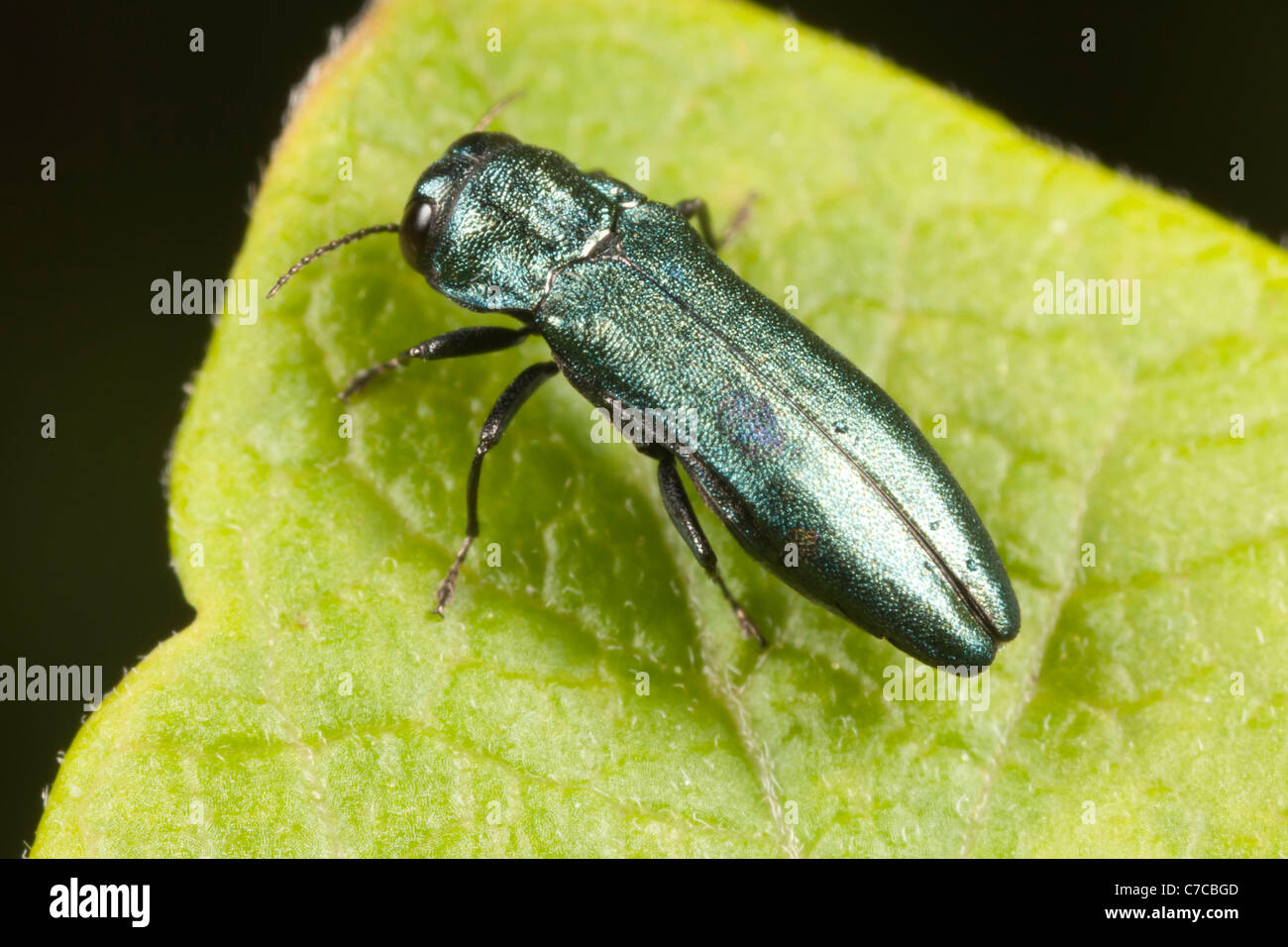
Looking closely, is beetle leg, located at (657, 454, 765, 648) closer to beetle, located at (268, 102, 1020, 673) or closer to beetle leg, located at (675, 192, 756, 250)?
beetle, located at (268, 102, 1020, 673)

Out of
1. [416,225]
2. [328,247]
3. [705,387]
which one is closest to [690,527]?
[705,387]

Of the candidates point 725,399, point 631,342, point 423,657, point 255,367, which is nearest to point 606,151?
point 631,342

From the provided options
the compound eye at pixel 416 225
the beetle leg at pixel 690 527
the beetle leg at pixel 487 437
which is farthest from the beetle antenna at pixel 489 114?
the beetle leg at pixel 690 527

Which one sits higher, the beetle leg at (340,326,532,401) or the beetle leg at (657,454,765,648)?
the beetle leg at (340,326,532,401)

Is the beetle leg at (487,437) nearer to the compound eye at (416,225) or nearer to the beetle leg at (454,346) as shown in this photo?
the beetle leg at (454,346)

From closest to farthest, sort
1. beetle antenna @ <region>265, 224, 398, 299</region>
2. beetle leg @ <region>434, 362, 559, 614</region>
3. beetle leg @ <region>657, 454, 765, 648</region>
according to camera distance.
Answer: beetle leg @ <region>434, 362, 559, 614</region>, beetle leg @ <region>657, 454, 765, 648</region>, beetle antenna @ <region>265, 224, 398, 299</region>

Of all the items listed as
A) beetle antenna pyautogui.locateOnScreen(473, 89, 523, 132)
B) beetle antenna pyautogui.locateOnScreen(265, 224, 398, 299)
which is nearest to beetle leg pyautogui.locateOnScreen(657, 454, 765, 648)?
beetle antenna pyautogui.locateOnScreen(265, 224, 398, 299)

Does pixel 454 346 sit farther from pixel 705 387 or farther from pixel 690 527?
pixel 690 527
